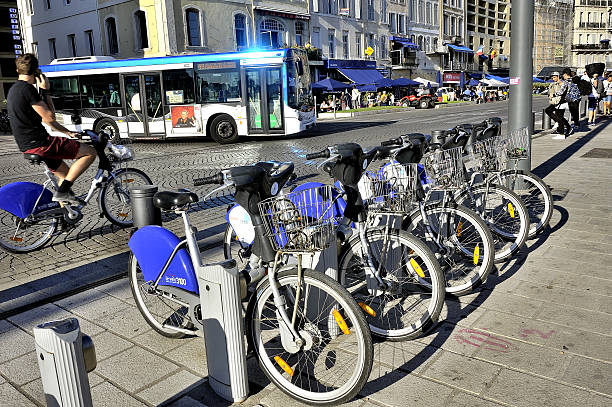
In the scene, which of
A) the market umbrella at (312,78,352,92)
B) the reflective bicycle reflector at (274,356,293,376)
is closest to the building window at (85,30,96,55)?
the market umbrella at (312,78,352,92)

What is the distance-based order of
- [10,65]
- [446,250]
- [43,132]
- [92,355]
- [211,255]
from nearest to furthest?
[92,355] < [446,250] < [211,255] < [43,132] < [10,65]

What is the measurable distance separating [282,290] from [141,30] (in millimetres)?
29044

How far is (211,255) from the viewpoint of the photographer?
5.22 metres

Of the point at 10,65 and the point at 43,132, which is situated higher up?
the point at 10,65

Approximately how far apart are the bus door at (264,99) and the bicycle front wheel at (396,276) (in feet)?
44.0

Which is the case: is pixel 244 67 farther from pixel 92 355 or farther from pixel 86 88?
pixel 92 355

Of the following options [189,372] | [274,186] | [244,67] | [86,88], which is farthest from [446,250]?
[86,88]

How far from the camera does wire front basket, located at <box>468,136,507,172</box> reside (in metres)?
4.96


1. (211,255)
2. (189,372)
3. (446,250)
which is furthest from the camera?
(211,255)

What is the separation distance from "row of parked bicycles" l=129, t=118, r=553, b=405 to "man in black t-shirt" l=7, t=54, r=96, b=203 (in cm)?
260

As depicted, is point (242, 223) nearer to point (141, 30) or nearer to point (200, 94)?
point (200, 94)

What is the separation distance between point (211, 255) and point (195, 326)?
2053mm

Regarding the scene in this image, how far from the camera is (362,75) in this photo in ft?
134

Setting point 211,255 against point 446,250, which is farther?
point 211,255
